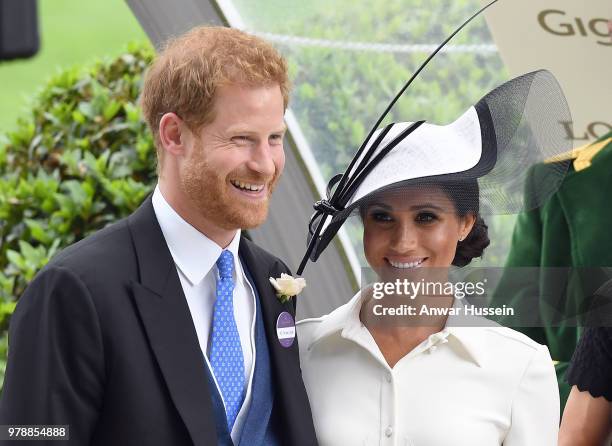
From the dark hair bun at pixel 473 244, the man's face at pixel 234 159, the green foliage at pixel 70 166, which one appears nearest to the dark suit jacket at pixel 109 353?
the man's face at pixel 234 159

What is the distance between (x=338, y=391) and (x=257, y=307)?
0.27 metres

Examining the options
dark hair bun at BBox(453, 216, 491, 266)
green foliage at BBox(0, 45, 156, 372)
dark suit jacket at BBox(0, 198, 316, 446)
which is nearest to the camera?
dark suit jacket at BBox(0, 198, 316, 446)

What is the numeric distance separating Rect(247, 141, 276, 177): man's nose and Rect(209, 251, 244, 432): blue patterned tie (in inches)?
8.6

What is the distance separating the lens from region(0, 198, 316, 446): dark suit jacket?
2391 millimetres

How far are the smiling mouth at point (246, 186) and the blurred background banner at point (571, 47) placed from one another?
151 centimetres

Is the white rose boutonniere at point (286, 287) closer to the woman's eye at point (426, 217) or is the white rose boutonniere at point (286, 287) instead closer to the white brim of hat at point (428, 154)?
the white brim of hat at point (428, 154)

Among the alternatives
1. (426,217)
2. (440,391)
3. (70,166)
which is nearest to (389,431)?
(440,391)

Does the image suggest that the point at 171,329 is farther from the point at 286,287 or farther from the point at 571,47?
the point at 571,47

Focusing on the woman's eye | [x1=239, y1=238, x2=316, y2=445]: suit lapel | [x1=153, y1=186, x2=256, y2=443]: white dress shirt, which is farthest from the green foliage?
the woman's eye

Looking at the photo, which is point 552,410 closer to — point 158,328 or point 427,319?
point 427,319

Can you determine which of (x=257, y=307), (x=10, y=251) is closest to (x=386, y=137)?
(x=257, y=307)

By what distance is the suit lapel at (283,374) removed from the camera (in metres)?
2.67

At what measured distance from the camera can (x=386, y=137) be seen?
287cm

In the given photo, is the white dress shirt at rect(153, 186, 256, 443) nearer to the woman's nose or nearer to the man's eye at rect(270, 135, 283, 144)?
the man's eye at rect(270, 135, 283, 144)
